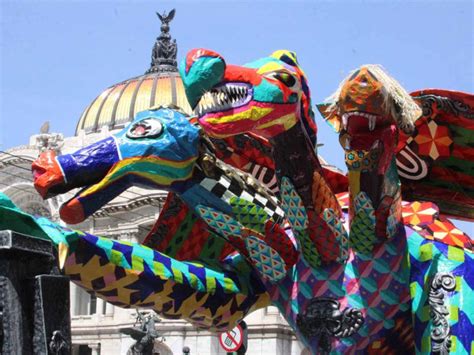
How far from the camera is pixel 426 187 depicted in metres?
7.30

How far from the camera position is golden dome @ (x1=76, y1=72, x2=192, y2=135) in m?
43.4

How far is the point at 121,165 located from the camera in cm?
639

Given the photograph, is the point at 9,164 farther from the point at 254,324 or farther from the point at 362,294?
the point at 362,294

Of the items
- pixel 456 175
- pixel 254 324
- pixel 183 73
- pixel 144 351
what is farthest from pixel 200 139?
pixel 254 324

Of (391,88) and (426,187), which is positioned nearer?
(391,88)

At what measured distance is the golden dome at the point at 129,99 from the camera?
43406 millimetres

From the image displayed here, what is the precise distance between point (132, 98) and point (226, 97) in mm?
39083

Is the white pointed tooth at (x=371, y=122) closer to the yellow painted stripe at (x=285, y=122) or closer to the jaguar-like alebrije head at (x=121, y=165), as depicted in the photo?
the yellow painted stripe at (x=285, y=122)

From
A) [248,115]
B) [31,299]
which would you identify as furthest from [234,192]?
[31,299]

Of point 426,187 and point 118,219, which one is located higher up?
point 118,219

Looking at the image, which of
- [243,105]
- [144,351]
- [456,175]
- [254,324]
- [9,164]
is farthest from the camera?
[9,164]

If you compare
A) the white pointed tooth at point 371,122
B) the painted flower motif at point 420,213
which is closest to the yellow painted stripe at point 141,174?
the white pointed tooth at point 371,122

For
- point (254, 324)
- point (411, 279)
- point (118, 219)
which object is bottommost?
point (411, 279)

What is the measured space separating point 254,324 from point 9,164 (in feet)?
33.8
